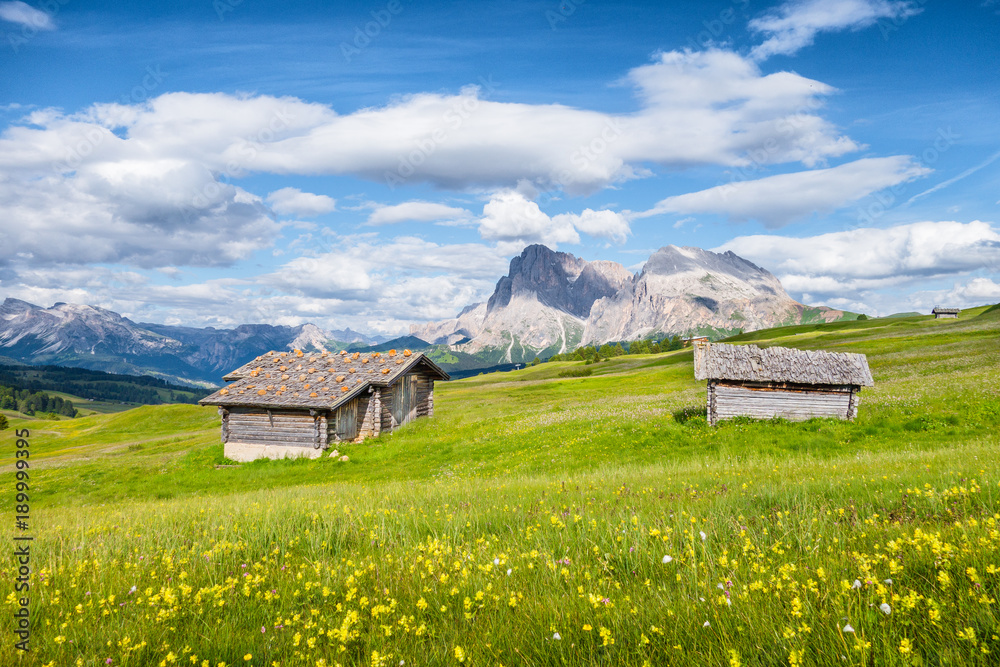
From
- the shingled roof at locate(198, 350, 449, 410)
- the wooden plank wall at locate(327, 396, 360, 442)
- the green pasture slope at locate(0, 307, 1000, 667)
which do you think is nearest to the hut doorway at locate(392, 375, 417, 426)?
the shingled roof at locate(198, 350, 449, 410)

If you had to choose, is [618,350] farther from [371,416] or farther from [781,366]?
[781,366]

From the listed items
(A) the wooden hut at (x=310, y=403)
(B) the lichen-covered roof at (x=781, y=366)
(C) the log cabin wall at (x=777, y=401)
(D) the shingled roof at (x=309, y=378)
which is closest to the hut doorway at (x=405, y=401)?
(A) the wooden hut at (x=310, y=403)

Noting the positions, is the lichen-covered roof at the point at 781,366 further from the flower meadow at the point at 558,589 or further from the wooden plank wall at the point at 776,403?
the flower meadow at the point at 558,589

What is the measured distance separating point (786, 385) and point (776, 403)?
1.12m

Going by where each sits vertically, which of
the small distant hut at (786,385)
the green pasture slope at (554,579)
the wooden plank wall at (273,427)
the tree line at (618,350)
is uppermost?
the green pasture slope at (554,579)

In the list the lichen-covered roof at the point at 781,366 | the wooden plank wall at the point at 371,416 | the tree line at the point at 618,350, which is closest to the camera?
the lichen-covered roof at the point at 781,366

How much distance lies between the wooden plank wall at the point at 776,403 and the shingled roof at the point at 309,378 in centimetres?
2122

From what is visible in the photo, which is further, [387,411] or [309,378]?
[387,411]

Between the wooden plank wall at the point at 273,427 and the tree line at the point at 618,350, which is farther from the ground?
the wooden plank wall at the point at 273,427

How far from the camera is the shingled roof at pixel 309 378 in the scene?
32.8m

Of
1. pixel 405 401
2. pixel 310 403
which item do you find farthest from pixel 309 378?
pixel 405 401

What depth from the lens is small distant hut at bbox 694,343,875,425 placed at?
26828 millimetres

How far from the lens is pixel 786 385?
90.1ft

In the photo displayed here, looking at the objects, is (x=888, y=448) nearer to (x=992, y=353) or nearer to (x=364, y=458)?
(x=364, y=458)
